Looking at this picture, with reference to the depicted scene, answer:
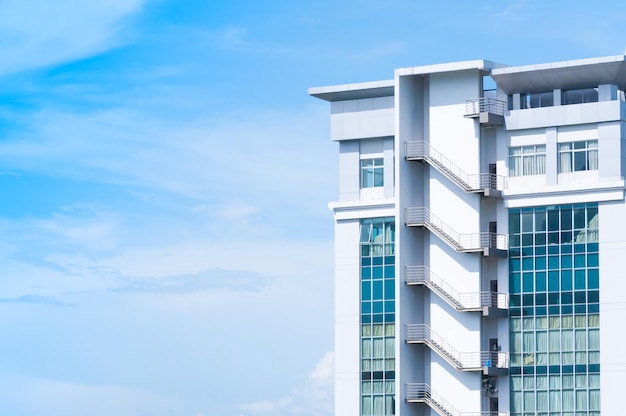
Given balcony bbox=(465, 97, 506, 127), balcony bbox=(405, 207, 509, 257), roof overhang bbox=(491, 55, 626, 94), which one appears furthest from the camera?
balcony bbox=(465, 97, 506, 127)

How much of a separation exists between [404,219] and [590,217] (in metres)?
10.7

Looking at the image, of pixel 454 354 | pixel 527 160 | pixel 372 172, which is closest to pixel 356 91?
pixel 372 172

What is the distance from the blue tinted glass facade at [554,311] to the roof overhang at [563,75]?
691 centimetres

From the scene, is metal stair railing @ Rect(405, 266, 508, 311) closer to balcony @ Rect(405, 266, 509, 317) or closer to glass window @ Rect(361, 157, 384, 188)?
balcony @ Rect(405, 266, 509, 317)

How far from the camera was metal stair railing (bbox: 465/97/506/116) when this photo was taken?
292 feet

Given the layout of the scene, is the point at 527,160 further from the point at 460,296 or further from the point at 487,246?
the point at 460,296

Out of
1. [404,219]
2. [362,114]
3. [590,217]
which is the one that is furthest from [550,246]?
[362,114]

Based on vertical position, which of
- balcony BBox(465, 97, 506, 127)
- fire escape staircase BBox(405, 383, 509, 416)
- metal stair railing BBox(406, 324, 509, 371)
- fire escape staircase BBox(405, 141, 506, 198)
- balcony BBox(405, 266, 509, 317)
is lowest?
fire escape staircase BBox(405, 383, 509, 416)

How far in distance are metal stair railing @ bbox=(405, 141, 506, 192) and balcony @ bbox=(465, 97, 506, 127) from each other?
2901 mm

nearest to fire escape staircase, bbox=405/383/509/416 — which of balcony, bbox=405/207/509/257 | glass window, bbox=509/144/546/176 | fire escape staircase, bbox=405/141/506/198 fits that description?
balcony, bbox=405/207/509/257

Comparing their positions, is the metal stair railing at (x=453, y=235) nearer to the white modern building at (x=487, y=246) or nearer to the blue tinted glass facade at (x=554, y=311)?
the white modern building at (x=487, y=246)

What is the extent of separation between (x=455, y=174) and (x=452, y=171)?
11.7 inches

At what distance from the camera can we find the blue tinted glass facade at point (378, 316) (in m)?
91.3

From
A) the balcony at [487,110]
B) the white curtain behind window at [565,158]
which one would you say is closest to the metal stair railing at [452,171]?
the balcony at [487,110]
